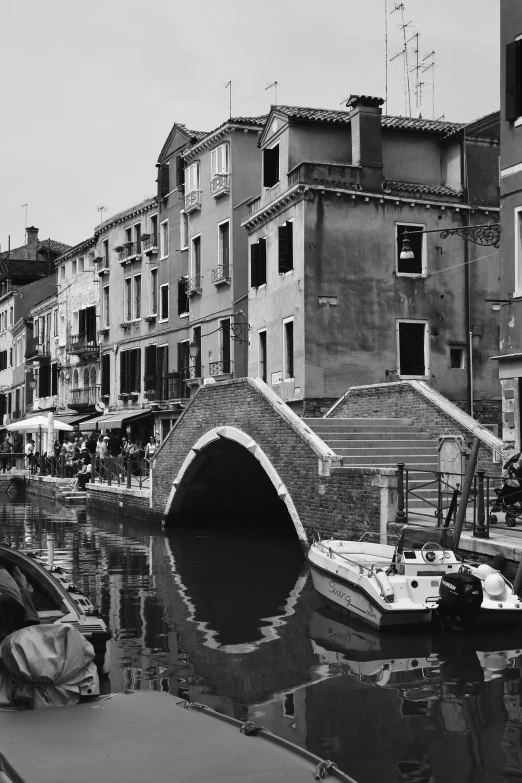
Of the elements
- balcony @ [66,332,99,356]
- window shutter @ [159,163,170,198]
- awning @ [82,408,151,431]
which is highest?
window shutter @ [159,163,170,198]

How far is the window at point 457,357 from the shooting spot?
23.5m

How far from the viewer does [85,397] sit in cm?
4138

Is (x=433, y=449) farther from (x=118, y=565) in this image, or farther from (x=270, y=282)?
(x=270, y=282)

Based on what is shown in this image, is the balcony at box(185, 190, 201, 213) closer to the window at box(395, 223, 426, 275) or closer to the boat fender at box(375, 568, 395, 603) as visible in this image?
the window at box(395, 223, 426, 275)

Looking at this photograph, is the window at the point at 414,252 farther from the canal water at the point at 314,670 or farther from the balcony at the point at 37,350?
the balcony at the point at 37,350

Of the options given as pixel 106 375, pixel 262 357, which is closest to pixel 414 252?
pixel 262 357

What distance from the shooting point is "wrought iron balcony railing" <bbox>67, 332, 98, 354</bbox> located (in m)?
40.7

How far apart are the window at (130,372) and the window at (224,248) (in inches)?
322

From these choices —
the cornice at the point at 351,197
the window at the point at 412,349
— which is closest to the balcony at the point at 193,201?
the cornice at the point at 351,197

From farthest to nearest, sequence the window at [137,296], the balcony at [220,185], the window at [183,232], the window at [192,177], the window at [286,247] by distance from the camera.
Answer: the window at [137,296], the window at [183,232], the window at [192,177], the balcony at [220,185], the window at [286,247]

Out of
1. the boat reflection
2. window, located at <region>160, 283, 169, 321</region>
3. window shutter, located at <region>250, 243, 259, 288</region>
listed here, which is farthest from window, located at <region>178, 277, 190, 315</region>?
the boat reflection

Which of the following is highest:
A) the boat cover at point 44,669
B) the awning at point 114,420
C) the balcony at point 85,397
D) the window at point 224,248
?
the window at point 224,248

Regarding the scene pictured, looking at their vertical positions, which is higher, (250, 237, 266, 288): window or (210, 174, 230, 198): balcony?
(210, 174, 230, 198): balcony

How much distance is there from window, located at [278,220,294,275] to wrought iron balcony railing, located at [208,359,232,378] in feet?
17.7
